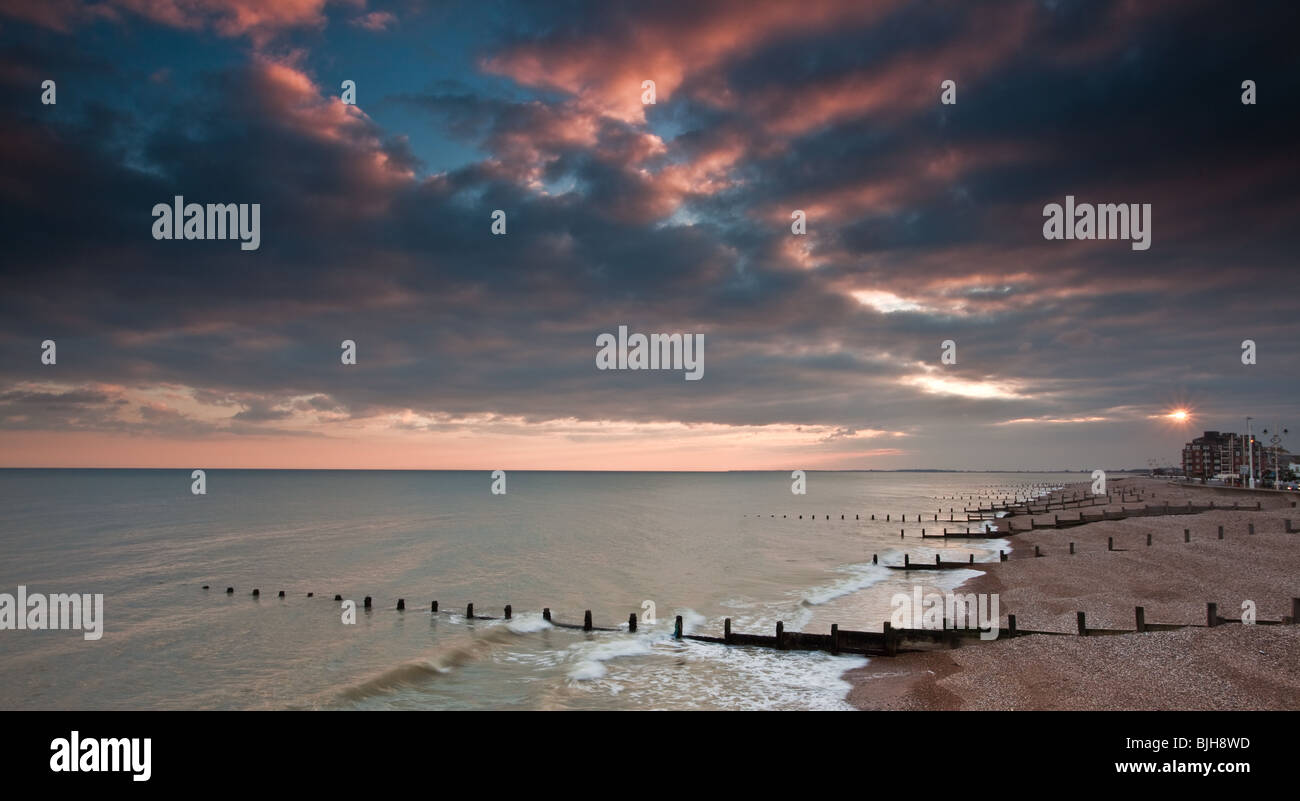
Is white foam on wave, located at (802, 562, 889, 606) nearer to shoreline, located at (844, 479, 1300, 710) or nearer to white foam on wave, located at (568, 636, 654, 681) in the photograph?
shoreline, located at (844, 479, 1300, 710)

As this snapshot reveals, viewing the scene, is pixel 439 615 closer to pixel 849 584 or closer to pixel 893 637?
pixel 893 637

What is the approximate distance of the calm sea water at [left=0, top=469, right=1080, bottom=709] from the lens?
24.6 meters

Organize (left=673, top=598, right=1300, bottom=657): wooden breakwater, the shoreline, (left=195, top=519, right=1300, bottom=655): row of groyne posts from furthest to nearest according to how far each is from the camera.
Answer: (left=673, top=598, right=1300, bottom=657): wooden breakwater → (left=195, top=519, right=1300, bottom=655): row of groyne posts → the shoreline

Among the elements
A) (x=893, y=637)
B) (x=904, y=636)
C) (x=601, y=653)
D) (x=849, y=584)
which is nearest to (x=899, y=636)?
(x=904, y=636)

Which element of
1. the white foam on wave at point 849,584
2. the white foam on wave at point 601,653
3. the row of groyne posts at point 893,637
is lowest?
the white foam on wave at point 849,584

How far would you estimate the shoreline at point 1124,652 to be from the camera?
714 inches

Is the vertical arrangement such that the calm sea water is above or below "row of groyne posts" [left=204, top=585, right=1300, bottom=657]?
below

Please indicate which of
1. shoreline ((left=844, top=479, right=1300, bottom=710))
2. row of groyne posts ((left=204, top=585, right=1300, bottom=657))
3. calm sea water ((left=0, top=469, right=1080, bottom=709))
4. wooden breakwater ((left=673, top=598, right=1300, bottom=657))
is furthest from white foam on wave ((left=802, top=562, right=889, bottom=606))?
wooden breakwater ((left=673, top=598, right=1300, bottom=657))

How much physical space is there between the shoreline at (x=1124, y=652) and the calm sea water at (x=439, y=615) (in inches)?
136

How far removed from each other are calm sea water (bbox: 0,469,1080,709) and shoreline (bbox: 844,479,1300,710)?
345 cm

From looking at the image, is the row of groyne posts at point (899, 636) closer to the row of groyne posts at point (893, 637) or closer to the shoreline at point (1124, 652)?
the row of groyne posts at point (893, 637)

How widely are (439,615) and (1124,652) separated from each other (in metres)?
31.9

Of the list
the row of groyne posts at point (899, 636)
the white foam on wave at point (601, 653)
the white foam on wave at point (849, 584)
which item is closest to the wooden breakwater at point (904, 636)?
the row of groyne posts at point (899, 636)
